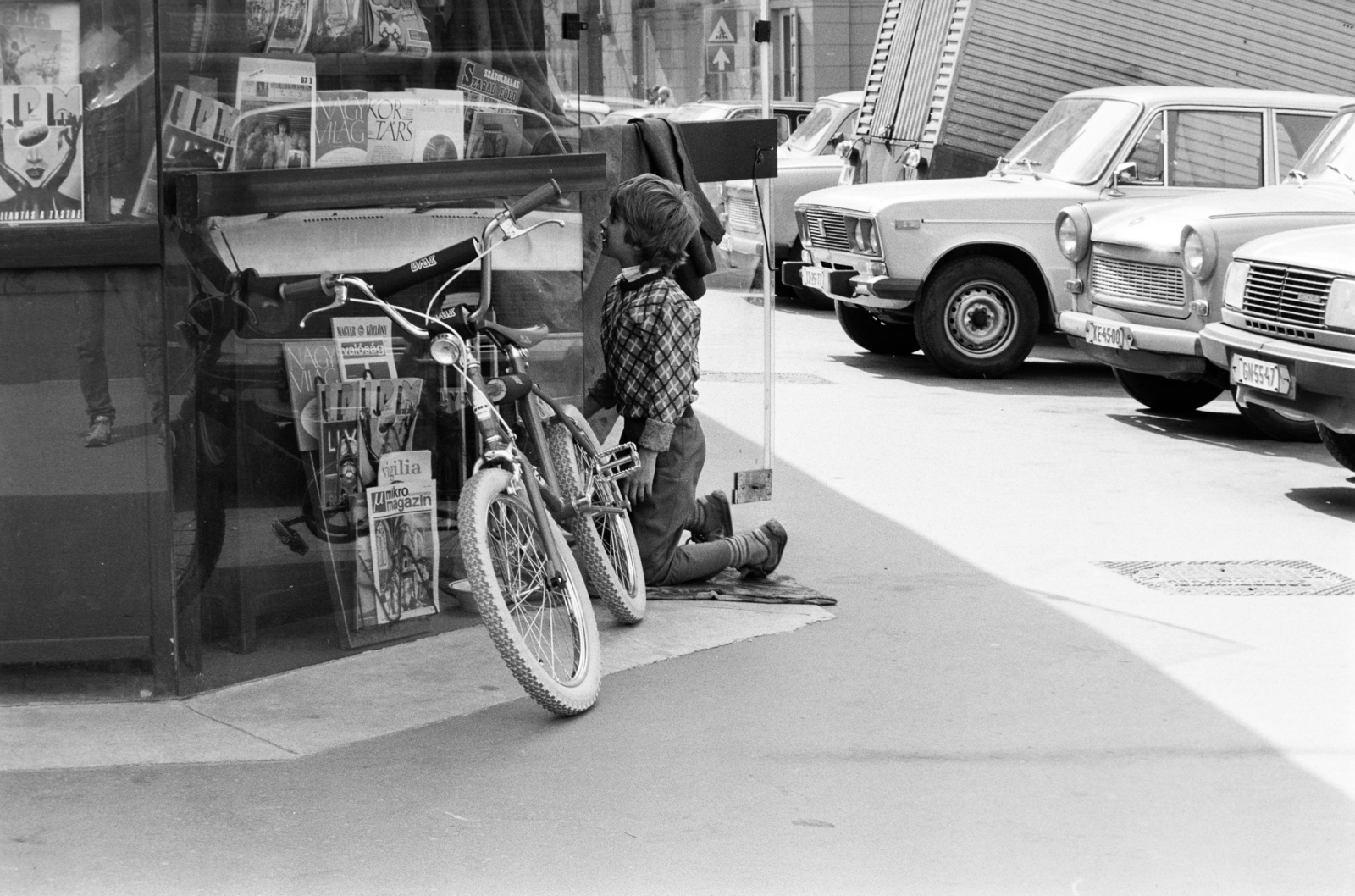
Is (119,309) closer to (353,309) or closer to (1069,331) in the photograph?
(353,309)

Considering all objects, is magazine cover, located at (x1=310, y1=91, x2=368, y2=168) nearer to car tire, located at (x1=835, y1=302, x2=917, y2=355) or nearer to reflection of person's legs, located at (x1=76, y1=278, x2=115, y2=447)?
reflection of person's legs, located at (x1=76, y1=278, x2=115, y2=447)

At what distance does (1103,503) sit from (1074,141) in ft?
17.3

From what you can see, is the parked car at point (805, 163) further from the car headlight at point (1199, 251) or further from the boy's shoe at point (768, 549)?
the boy's shoe at point (768, 549)

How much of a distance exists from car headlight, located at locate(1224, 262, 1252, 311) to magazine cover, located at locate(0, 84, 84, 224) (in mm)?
5946

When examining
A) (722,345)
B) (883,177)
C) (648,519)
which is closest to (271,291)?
(648,519)

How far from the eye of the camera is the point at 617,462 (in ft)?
19.5

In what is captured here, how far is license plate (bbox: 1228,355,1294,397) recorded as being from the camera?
8320 millimetres

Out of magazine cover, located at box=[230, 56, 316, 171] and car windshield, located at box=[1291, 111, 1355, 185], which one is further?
car windshield, located at box=[1291, 111, 1355, 185]

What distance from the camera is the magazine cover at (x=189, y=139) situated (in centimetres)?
492

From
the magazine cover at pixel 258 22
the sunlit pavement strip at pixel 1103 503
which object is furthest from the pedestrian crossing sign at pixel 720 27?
the magazine cover at pixel 258 22

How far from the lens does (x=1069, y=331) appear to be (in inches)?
447

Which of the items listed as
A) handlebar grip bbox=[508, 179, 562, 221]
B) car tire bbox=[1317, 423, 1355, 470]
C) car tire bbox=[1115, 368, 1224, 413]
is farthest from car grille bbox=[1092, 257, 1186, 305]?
handlebar grip bbox=[508, 179, 562, 221]

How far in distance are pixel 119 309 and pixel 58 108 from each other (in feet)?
1.86

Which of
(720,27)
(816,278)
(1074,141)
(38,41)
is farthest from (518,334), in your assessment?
(1074,141)
